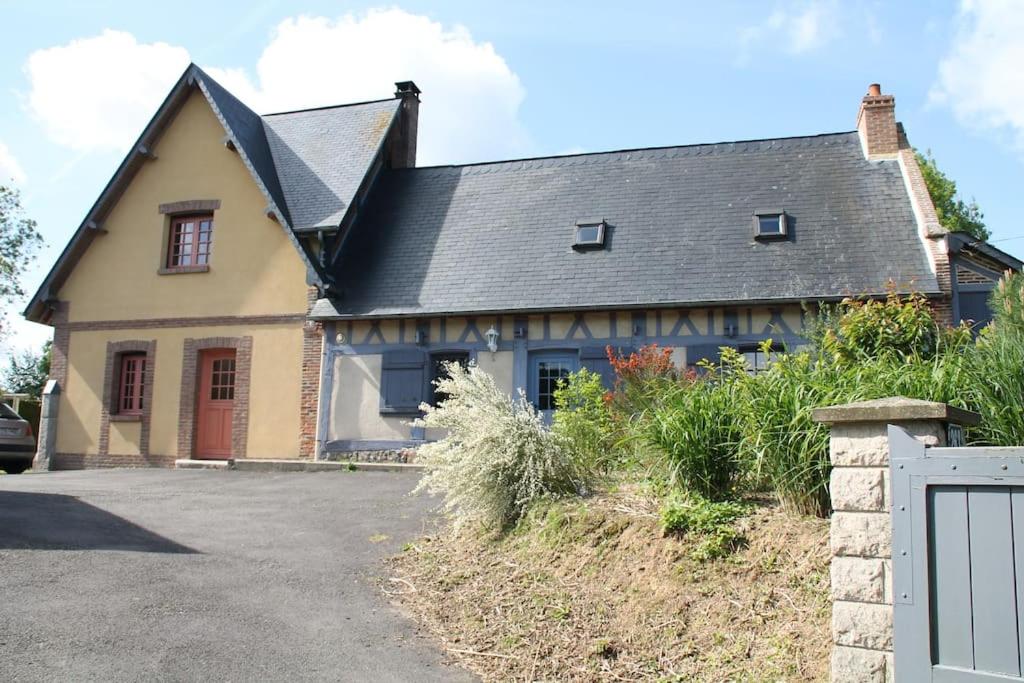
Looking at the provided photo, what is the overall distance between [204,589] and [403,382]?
795cm

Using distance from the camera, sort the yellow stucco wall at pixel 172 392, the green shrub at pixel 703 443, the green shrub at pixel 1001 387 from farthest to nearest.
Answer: the yellow stucco wall at pixel 172 392, the green shrub at pixel 703 443, the green shrub at pixel 1001 387

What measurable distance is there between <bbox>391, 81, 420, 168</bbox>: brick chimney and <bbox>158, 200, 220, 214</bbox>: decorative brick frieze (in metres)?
3.96

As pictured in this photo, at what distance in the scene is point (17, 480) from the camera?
11.8m

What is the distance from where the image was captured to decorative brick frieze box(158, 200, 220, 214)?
15469 mm

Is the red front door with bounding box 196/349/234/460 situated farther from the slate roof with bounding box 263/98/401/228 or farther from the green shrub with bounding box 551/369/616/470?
the green shrub with bounding box 551/369/616/470

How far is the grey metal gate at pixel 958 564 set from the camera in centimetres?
321

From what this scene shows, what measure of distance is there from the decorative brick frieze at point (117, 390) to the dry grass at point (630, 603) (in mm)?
10790

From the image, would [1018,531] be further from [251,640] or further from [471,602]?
[251,640]

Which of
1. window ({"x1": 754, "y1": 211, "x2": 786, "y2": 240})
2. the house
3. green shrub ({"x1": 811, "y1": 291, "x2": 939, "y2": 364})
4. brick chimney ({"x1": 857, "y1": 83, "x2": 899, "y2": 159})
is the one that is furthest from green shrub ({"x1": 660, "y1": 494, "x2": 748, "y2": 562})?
brick chimney ({"x1": 857, "y1": 83, "x2": 899, "y2": 159})

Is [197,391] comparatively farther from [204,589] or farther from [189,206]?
[204,589]

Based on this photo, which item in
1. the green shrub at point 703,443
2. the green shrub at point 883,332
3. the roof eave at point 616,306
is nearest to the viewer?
the green shrub at point 703,443

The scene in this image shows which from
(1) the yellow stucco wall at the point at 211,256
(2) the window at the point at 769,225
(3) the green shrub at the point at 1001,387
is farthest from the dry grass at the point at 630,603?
(1) the yellow stucco wall at the point at 211,256

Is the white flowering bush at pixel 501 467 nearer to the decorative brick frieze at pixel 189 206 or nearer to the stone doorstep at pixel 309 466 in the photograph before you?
the stone doorstep at pixel 309 466

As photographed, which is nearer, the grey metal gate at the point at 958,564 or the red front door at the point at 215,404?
the grey metal gate at the point at 958,564
